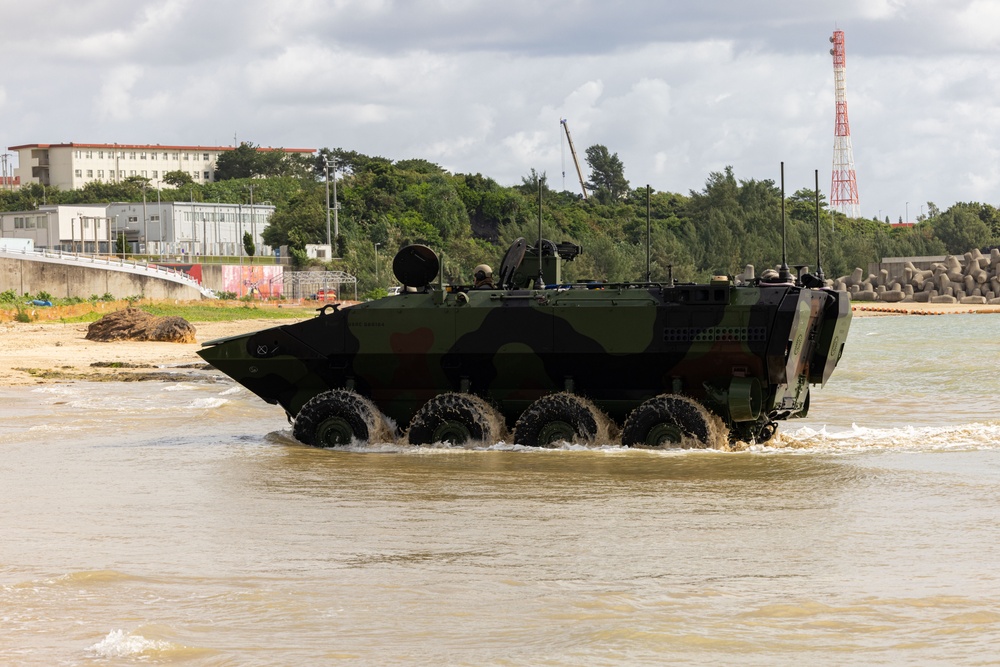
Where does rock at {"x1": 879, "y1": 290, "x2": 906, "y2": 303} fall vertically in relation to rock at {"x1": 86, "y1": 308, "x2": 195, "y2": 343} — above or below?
above

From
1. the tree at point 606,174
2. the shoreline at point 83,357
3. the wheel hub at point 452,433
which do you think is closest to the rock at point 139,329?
the shoreline at point 83,357

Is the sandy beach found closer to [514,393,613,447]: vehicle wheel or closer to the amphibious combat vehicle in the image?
the amphibious combat vehicle

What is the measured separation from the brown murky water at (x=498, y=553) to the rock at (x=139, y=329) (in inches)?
768

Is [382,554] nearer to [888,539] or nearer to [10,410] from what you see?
[888,539]

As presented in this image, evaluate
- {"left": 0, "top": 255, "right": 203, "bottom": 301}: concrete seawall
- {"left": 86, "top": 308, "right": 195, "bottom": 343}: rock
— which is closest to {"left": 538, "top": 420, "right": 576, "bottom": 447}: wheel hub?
{"left": 86, "top": 308, "right": 195, "bottom": 343}: rock

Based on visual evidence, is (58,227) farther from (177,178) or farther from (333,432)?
(333,432)

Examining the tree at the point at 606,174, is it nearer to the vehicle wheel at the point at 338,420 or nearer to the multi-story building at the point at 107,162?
the multi-story building at the point at 107,162

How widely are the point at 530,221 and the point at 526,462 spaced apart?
227 ft

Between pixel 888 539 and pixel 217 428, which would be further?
pixel 217 428

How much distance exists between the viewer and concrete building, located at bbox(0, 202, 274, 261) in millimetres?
93438

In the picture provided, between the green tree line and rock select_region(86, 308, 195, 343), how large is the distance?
35295mm

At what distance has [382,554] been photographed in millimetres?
9094

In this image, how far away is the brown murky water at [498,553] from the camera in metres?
6.93

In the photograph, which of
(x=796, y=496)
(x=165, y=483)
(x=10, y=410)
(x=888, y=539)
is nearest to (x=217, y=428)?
(x=10, y=410)
